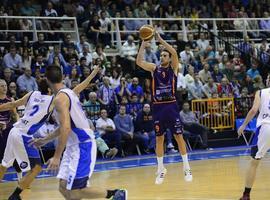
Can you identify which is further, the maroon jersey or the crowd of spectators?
the crowd of spectators

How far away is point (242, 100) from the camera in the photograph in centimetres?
2153

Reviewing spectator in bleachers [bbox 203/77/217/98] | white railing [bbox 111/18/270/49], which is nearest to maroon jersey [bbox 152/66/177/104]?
spectator in bleachers [bbox 203/77/217/98]

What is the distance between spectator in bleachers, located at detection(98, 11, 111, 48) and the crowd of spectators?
30 millimetres

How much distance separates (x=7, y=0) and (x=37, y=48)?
364 centimetres

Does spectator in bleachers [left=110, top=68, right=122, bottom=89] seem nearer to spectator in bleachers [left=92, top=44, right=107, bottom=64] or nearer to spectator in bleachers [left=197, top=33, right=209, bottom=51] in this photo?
spectator in bleachers [left=92, top=44, right=107, bottom=64]

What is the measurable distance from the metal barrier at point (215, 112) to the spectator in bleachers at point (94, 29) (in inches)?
163

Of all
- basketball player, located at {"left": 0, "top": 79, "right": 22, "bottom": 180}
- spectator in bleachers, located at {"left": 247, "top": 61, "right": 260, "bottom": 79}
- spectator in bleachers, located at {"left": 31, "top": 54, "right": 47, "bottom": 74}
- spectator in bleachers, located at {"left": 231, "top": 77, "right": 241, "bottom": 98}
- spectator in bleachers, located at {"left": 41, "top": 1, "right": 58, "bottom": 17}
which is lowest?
spectator in bleachers, located at {"left": 231, "top": 77, "right": 241, "bottom": 98}

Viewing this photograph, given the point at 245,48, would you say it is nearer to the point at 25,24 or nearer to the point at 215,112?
the point at 215,112

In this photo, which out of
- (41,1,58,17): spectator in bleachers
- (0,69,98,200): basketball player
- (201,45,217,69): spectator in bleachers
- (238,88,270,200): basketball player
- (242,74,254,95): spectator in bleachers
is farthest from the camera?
(201,45,217,69): spectator in bleachers

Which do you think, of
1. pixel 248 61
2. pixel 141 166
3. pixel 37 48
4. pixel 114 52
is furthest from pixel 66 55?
pixel 248 61

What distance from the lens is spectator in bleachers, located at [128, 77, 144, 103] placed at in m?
19.5

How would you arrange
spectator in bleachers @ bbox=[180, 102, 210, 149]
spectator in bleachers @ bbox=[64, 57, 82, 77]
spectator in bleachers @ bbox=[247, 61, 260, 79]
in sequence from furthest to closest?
spectator in bleachers @ bbox=[247, 61, 260, 79] < spectator in bleachers @ bbox=[180, 102, 210, 149] < spectator in bleachers @ bbox=[64, 57, 82, 77]

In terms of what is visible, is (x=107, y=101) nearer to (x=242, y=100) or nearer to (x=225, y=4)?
(x=242, y=100)

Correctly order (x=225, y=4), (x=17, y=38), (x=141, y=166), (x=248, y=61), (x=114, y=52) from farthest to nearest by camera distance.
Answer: (x=225, y=4), (x=248, y=61), (x=114, y=52), (x=17, y=38), (x=141, y=166)
